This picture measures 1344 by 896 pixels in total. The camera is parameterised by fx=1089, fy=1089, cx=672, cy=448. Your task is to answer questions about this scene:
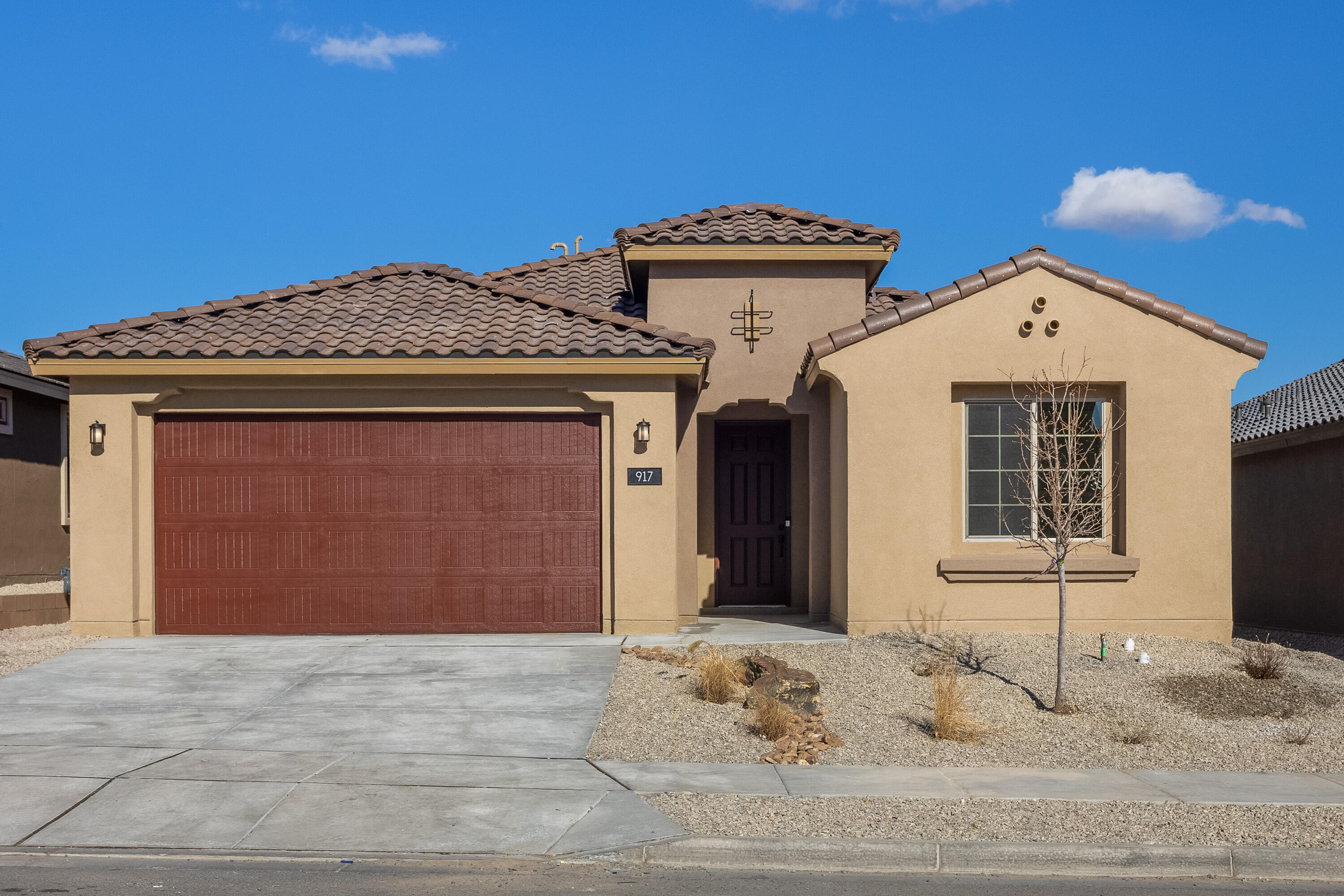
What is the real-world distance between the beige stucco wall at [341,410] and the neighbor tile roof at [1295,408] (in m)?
9.89

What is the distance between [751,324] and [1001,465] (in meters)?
3.59

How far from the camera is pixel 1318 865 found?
19.7 feet

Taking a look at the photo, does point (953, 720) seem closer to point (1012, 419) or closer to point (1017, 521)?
point (1017, 521)

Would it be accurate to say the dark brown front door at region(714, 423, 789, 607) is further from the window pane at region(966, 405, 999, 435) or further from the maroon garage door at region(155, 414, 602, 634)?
the window pane at region(966, 405, 999, 435)

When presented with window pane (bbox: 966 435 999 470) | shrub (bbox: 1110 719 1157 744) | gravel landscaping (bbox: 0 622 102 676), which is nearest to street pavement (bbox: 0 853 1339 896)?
shrub (bbox: 1110 719 1157 744)

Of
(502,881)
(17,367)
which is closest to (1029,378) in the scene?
(502,881)

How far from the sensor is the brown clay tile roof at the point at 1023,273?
12.2m

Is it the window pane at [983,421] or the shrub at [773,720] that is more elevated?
the window pane at [983,421]

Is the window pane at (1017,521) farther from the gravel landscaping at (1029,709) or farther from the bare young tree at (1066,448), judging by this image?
the gravel landscaping at (1029,709)

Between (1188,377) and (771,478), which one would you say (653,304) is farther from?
(1188,377)

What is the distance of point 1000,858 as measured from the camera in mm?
6078

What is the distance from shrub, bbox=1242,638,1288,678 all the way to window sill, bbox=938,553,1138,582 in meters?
1.43

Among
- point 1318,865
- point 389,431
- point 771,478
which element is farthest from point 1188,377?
point 389,431

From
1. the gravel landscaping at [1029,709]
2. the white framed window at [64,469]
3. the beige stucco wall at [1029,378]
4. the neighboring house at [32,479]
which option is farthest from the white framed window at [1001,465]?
the white framed window at [64,469]
